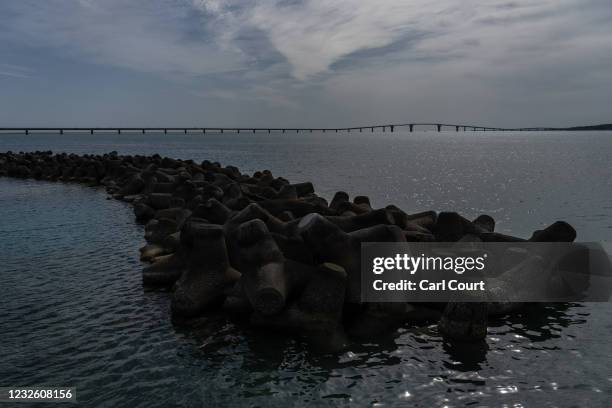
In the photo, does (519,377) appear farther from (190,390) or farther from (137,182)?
(137,182)

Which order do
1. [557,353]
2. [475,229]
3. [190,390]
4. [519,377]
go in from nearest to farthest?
[190,390] → [519,377] → [557,353] → [475,229]

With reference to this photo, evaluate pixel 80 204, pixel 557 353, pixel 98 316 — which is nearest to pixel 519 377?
pixel 557 353

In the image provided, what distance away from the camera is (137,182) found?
30469mm

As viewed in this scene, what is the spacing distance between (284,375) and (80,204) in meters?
23.1

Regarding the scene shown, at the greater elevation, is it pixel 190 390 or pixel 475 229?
pixel 475 229

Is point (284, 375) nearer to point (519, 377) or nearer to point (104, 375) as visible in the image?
point (104, 375)

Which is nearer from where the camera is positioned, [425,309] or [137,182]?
[425,309]

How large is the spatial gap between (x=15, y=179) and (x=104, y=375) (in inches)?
1622

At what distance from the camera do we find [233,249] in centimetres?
1206

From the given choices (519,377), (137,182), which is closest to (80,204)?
(137,182)

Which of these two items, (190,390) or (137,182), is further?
(137,182)

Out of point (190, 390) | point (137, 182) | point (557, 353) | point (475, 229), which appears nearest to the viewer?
point (190, 390)

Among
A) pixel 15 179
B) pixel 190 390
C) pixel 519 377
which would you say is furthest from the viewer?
pixel 15 179

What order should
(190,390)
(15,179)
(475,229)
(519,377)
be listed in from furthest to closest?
(15,179)
(475,229)
(519,377)
(190,390)
